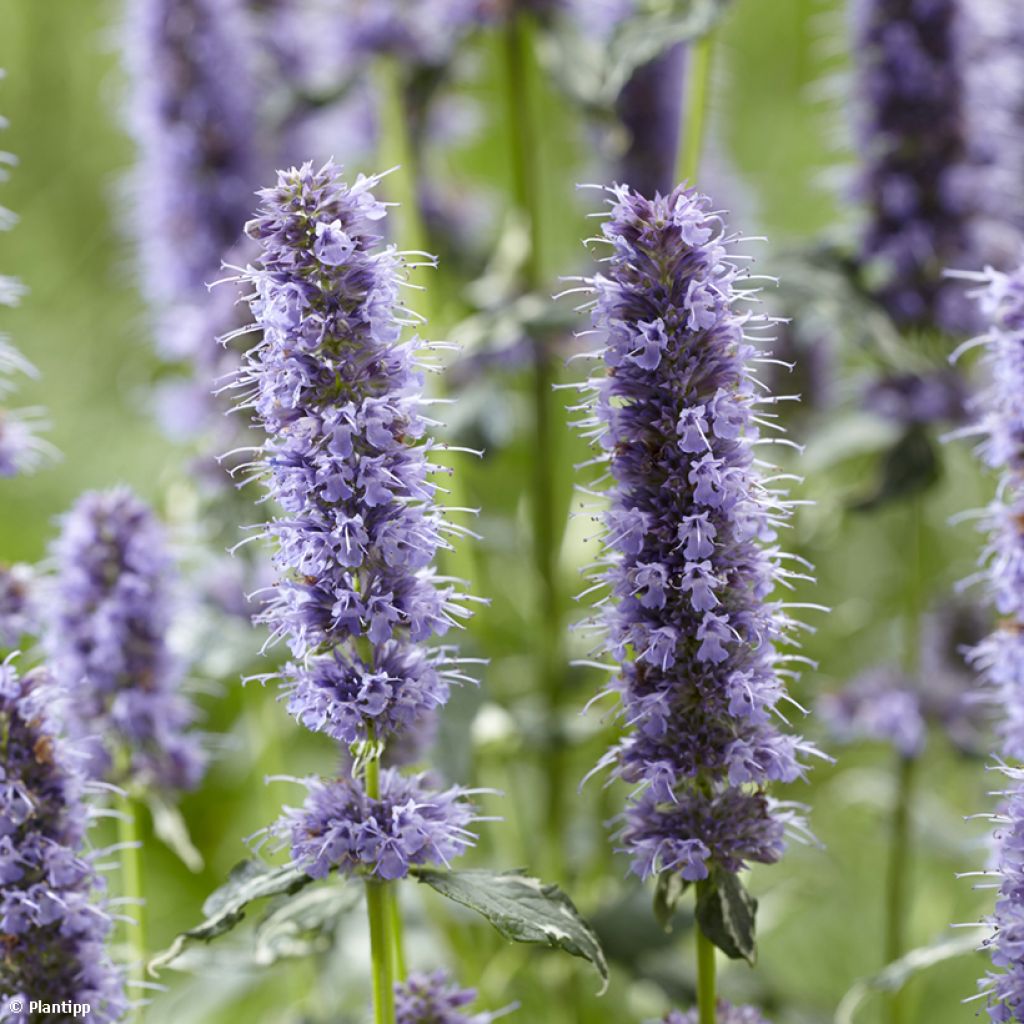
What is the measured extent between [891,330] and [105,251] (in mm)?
6007

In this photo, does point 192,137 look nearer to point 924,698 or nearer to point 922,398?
point 922,398

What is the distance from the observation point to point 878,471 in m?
3.88

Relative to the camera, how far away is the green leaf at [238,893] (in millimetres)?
2070

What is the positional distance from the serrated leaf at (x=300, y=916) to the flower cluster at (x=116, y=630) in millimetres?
513

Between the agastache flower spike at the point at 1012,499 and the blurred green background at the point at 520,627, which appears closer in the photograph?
the agastache flower spike at the point at 1012,499

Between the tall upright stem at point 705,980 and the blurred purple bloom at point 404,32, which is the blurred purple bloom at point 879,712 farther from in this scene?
the blurred purple bloom at point 404,32

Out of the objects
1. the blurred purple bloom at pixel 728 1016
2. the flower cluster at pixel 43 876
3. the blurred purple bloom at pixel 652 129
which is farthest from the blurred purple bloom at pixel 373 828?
the blurred purple bloom at pixel 652 129

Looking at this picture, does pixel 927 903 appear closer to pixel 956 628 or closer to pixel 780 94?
pixel 956 628

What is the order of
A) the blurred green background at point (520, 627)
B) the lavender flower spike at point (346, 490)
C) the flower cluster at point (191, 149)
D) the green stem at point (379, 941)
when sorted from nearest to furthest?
1. the lavender flower spike at point (346, 490)
2. the green stem at point (379, 941)
3. the blurred green background at point (520, 627)
4. the flower cluster at point (191, 149)

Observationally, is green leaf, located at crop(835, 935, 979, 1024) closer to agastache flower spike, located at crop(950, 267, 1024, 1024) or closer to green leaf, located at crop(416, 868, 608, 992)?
agastache flower spike, located at crop(950, 267, 1024, 1024)

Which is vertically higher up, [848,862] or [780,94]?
[780,94]

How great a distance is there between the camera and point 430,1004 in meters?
2.29

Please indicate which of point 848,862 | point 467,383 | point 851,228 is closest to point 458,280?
point 467,383

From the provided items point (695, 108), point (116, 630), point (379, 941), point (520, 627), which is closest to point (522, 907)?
point (379, 941)
